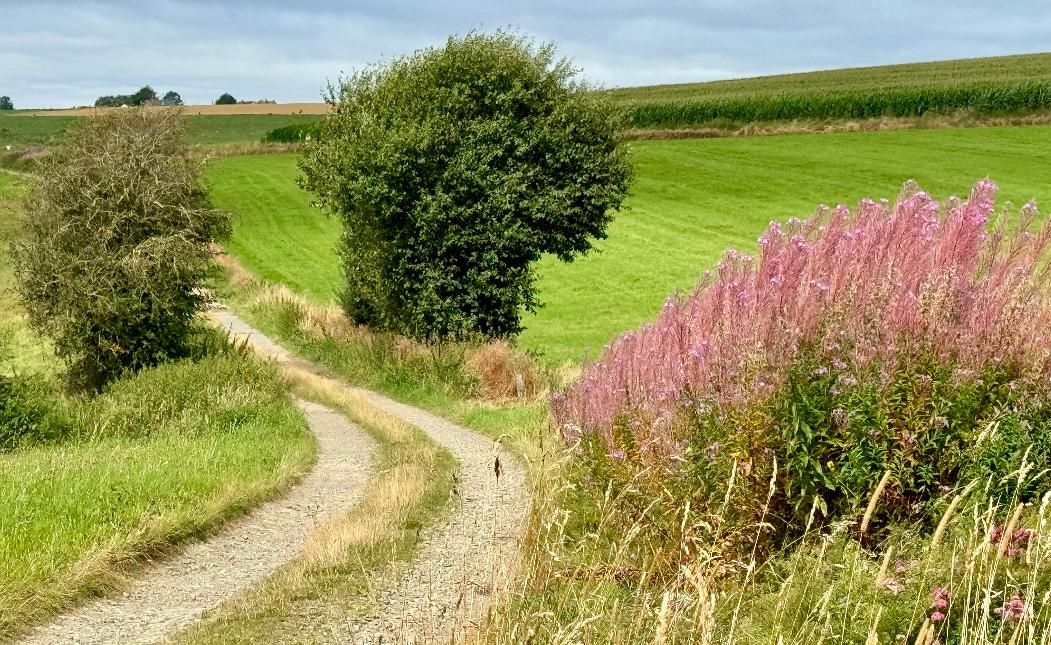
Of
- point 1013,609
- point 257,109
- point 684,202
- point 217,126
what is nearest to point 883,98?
point 684,202

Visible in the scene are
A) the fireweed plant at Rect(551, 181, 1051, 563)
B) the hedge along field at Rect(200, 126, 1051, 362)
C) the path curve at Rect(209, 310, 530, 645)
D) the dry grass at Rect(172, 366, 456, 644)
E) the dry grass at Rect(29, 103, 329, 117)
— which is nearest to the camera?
the path curve at Rect(209, 310, 530, 645)

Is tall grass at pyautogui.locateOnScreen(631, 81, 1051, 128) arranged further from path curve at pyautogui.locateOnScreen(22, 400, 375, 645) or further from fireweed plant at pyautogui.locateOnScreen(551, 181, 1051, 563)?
fireweed plant at pyautogui.locateOnScreen(551, 181, 1051, 563)

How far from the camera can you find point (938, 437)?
7418 mm

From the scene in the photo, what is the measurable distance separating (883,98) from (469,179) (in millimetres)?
53282

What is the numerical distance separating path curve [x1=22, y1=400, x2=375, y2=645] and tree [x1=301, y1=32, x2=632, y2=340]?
36.5 feet

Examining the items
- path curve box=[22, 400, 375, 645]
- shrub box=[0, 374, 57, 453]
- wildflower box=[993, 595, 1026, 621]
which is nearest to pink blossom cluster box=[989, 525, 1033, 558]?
wildflower box=[993, 595, 1026, 621]

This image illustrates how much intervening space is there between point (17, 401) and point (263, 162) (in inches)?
2395

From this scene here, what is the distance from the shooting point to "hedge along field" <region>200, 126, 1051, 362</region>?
132 feet

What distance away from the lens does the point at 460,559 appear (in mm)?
10664

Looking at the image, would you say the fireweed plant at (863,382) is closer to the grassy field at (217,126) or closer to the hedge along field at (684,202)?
the hedge along field at (684,202)

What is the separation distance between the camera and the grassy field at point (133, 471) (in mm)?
10234

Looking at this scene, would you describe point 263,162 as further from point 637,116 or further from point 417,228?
point 417,228

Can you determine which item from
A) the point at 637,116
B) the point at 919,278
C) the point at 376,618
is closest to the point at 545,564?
the point at 376,618

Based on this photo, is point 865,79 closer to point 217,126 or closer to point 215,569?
point 217,126
